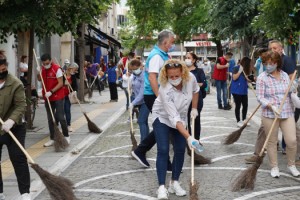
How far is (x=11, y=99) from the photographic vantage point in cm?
553

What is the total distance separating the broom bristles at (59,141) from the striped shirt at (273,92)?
394 centimetres

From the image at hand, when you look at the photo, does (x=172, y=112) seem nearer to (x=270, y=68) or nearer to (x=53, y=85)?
(x=270, y=68)

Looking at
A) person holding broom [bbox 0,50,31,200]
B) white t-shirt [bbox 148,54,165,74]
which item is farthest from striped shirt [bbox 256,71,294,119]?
person holding broom [bbox 0,50,31,200]

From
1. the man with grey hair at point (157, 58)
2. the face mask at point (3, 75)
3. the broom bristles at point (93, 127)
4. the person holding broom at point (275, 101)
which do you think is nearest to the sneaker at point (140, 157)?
the man with grey hair at point (157, 58)

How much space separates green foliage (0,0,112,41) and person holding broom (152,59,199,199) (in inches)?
203

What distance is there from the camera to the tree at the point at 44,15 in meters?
10.2

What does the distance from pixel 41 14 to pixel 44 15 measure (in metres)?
0.07

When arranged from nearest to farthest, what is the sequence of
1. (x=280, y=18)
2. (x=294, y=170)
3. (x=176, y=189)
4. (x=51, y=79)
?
→ 1. (x=176, y=189)
2. (x=294, y=170)
3. (x=51, y=79)
4. (x=280, y=18)

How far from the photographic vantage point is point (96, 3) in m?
11.3

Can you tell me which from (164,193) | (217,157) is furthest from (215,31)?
(164,193)

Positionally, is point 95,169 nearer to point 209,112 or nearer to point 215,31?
point 209,112

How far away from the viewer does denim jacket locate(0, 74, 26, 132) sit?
548 cm

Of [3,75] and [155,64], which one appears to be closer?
[3,75]

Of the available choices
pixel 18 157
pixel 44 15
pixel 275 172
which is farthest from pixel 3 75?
pixel 44 15
